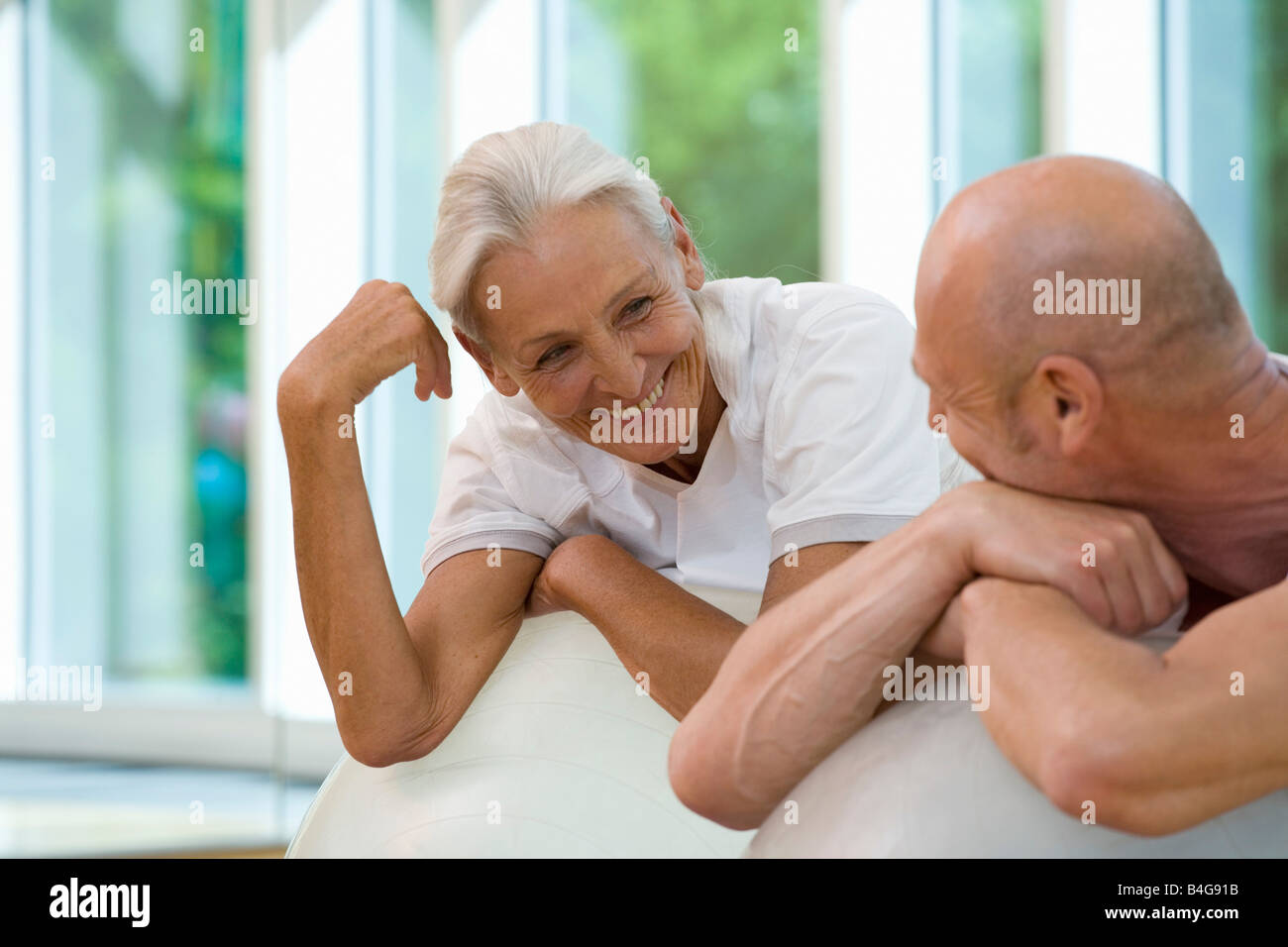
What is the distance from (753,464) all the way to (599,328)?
0.31m

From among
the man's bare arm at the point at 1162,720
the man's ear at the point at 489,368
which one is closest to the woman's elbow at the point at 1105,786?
the man's bare arm at the point at 1162,720

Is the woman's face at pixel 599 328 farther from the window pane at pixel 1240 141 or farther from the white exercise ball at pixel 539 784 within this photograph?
the window pane at pixel 1240 141

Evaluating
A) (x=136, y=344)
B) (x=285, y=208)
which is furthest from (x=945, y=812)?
(x=136, y=344)

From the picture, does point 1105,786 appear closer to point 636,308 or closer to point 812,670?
point 812,670

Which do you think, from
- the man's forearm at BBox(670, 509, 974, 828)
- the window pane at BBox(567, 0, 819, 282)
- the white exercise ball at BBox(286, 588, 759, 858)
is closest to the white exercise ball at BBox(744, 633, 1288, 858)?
the man's forearm at BBox(670, 509, 974, 828)

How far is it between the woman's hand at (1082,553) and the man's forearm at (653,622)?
0.51 metres

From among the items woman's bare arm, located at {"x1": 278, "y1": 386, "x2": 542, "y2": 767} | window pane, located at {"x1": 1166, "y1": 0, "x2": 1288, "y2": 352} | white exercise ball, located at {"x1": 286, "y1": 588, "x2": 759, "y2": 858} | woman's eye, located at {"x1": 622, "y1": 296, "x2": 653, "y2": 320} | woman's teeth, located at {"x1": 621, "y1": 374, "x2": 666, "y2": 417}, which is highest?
window pane, located at {"x1": 1166, "y1": 0, "x2": 1288, "y2": 352}

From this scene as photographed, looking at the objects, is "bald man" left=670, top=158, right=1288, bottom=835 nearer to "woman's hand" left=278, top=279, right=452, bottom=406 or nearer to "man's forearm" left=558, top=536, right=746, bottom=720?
"man's forearm" left=558, top=536, right=746, bottom=720

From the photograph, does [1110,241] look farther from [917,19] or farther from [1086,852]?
[917,19]

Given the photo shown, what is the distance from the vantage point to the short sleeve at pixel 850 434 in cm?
138

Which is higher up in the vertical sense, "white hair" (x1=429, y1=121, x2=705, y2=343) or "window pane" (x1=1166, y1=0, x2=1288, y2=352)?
"window pane" (x1=1166, y1=0, x2=1288, y2=352)

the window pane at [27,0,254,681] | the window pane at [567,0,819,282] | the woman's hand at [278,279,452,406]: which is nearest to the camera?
the woman's hand at [278,279,452,406]

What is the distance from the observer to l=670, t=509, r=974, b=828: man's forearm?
928 millimetres

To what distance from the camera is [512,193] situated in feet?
4.54
